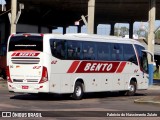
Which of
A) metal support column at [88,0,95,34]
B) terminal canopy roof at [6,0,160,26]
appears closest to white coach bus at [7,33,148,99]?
metal support column at [88,0,95,34]

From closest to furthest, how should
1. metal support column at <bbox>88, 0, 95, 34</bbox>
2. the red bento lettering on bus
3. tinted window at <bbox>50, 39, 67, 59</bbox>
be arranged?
tinted window at <bbox>50, 39, 67, 59</bbox> → the red bento lettering on bus → metal support column at <bbox>88, 0, 95, 34</bbox>

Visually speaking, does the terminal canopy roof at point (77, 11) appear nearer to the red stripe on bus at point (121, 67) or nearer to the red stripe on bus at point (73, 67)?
the red stripe on bus at point (121, 67)

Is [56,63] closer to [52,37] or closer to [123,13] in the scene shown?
[52,37]

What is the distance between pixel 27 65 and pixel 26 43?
101cm

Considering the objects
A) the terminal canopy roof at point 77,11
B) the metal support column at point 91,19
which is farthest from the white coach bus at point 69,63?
the terminal canopy roof at point 77,11

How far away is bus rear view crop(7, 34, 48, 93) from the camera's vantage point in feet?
75.9

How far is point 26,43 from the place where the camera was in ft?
76.9

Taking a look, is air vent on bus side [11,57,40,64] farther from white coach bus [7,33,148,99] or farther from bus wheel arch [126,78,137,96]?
bus wheel arch [126,78,137,96]

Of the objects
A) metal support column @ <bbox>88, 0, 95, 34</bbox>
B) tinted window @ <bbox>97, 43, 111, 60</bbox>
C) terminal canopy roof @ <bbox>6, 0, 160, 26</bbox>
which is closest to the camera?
tinted window @ <bbox>97, 43, 111, 60</bbox>

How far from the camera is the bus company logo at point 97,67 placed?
24.8 meters

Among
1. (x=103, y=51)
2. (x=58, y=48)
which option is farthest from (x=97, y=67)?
(x=58, y=48)

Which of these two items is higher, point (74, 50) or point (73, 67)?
point (74, 50)

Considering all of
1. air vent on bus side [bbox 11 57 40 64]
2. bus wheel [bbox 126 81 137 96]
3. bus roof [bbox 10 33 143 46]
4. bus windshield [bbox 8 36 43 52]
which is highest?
bus roof [bbox 10 33 143 46]

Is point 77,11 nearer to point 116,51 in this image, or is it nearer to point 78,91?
point 116,51
